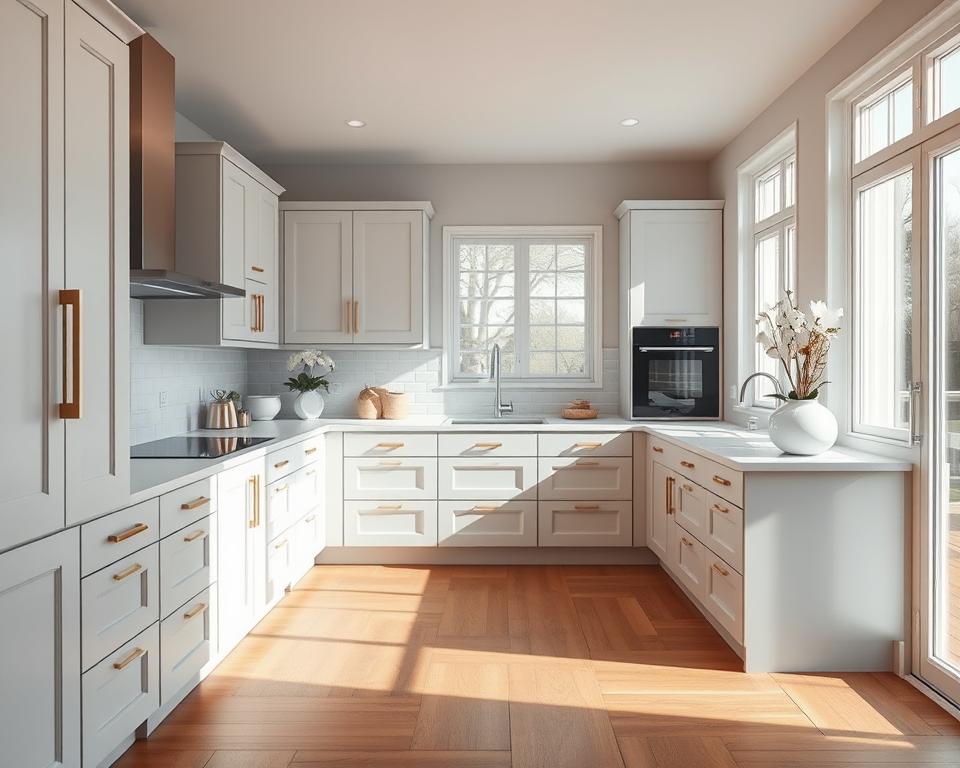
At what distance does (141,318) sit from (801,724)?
3326mm

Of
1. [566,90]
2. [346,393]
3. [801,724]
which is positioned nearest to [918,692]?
[801,724]

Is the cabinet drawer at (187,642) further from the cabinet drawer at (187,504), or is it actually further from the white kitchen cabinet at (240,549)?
the cabinet drawer at (187,504)

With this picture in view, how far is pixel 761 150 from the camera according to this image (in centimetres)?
403

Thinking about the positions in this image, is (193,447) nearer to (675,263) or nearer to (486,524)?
(486,524)

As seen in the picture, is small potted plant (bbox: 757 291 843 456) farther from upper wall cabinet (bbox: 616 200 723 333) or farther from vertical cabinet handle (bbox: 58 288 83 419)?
vertical cabinet handle (bbox: 58 288 83 419)

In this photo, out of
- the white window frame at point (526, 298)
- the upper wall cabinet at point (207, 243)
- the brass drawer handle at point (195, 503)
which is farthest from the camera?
the white window frame at point (526, 298)

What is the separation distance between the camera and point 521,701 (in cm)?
262

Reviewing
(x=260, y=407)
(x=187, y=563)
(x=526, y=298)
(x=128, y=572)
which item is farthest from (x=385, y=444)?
(x=128, y=572)

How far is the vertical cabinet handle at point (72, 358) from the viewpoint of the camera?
71.8 inches

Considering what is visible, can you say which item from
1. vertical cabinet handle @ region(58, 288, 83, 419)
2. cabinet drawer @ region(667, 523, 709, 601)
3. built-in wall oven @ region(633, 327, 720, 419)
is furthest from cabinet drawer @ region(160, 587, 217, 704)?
built-in wall oven @ region(633, 327, 720, 419)

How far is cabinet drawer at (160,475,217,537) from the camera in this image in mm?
2377

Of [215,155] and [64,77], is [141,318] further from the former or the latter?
[64,77]

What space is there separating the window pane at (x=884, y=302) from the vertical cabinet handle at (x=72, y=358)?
9.21ft

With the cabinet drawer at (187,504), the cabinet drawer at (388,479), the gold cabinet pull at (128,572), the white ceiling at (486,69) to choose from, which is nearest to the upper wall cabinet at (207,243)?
the white ceiling at (486,69)
